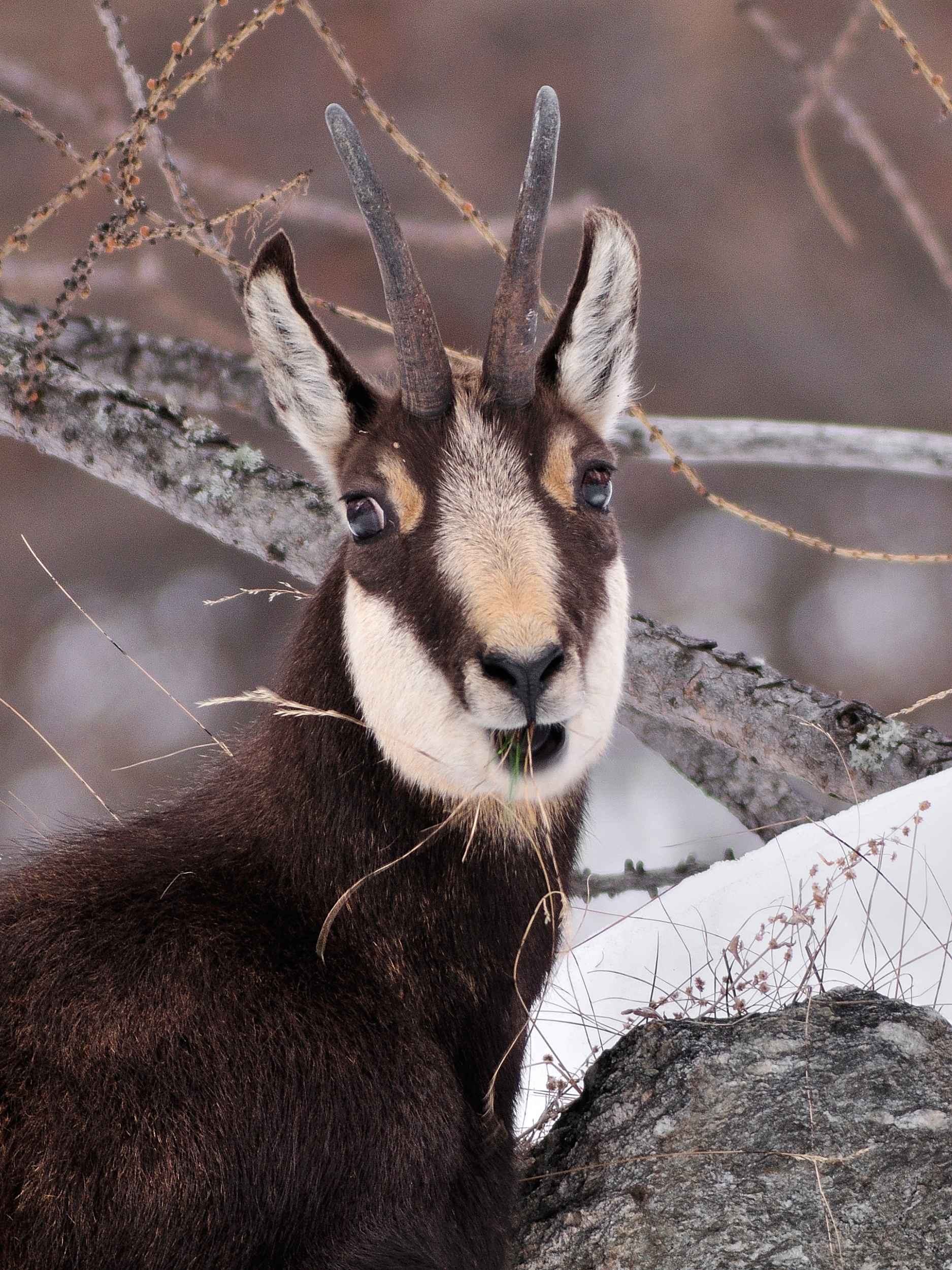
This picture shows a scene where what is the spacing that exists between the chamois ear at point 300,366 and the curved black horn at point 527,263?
0.50 meters

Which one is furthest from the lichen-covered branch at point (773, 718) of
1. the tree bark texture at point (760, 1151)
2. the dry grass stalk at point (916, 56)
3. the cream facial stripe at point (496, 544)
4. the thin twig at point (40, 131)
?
the thin twig at point (40, 131)

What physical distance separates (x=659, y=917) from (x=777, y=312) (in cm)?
820

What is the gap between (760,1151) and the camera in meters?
3.60

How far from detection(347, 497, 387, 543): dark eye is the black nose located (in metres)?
0.72

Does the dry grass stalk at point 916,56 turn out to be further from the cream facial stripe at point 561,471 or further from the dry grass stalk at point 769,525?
the cream facial stripe at point 561,471

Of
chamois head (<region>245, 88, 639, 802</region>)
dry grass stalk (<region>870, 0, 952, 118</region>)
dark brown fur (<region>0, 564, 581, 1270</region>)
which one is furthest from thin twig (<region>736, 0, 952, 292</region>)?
dark brown fur (<region>0, 564, 581, 1270</region>)

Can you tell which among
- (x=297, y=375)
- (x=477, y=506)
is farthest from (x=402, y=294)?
(x=477, y=506)

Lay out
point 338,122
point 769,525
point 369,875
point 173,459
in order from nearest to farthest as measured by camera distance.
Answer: point 338,122 → point 369,875 → point 769,525 → point 173,459

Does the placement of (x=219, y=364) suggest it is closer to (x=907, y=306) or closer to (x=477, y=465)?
(x=477, y=465)

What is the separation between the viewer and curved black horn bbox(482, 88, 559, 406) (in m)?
3.67

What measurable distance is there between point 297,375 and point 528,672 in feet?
4.60

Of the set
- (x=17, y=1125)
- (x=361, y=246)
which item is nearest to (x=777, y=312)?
(x=361, y=246)

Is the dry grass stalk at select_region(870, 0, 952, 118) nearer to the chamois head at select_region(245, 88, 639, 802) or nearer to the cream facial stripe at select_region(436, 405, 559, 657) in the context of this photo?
the chamois head at select_region(245, 88, 639, 802)

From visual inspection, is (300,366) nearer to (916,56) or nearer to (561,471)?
(561,471)
